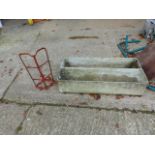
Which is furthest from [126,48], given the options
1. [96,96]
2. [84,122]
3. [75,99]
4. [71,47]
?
[84,122]

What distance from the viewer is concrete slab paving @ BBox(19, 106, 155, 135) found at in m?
2.23

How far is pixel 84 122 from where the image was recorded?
92.5 inches

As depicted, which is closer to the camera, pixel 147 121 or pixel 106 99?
pixel 147 121

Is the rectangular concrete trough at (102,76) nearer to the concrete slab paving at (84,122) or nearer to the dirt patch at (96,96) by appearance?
the dirt patch at (96,96)

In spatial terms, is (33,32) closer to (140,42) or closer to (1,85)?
(1,85)

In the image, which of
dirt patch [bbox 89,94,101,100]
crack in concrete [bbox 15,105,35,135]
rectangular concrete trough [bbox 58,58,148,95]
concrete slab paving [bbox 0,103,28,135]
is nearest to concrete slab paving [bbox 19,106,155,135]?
crack in concrete [bbox 15,105,35,135]

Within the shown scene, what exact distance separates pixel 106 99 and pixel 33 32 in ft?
14.6

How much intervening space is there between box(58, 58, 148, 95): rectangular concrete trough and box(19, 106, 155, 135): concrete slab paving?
42cm

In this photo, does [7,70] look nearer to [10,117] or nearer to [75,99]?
[10,117]

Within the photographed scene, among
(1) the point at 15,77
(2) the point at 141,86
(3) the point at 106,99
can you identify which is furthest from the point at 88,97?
(1) the point at 15,77

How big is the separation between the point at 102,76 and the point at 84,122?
3.38 feet

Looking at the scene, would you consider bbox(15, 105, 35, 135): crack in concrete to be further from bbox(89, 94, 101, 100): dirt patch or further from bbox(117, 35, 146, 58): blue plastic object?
bbox(117, 35, 146, 58): blue plastic object

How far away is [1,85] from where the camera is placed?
3.13m

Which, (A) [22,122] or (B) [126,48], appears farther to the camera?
(B) [126,48]
